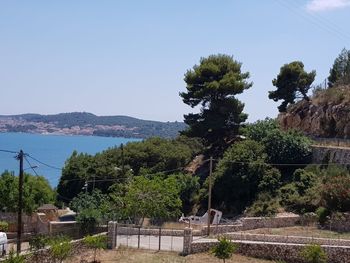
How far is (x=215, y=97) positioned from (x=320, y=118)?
414 inches

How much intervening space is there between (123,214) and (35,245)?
1327cm

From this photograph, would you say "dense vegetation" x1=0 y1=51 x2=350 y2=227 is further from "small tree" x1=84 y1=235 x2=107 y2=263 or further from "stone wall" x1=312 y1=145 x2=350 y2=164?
"small tree" x1=84 y1=235 x2=107 y2=263

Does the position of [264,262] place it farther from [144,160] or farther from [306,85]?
[306,85]

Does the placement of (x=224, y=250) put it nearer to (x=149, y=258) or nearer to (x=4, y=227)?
(x=149, y=258)

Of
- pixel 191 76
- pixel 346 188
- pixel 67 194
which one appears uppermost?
pixel 191 76

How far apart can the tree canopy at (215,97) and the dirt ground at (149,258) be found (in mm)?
26676

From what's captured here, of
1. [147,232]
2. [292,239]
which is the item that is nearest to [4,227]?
[147,232]

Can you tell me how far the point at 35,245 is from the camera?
28219mm

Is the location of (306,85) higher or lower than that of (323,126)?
higher

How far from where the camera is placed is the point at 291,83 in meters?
64.0

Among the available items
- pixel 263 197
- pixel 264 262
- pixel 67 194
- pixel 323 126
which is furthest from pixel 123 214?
pixel 323 126

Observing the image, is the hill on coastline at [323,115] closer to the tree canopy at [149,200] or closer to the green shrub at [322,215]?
the green shrub at [322,215]

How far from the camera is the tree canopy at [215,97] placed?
182ft

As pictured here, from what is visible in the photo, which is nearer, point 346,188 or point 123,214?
point 346,188
